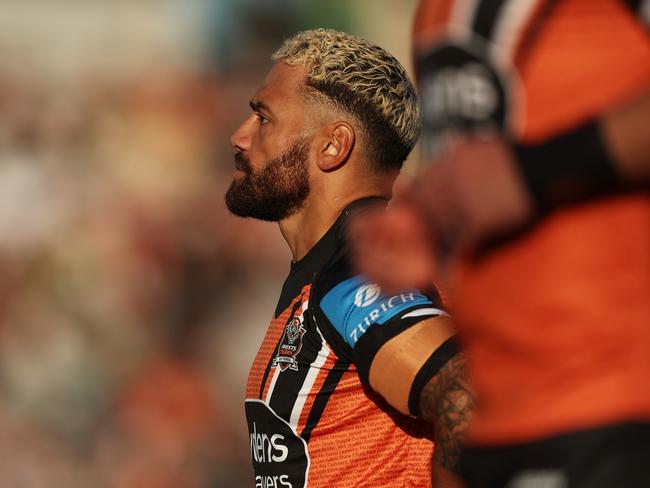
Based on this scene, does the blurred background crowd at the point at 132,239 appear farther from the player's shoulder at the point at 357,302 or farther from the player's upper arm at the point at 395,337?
the player's upper arm at the point at 395,337

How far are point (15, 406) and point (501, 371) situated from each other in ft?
17.8

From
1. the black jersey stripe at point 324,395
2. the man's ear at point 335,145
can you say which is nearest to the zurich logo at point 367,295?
the black jersey stripe at point 324,395

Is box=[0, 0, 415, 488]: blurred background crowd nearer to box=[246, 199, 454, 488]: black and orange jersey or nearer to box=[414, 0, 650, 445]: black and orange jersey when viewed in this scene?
box=[246, 199, 454, 488]: black and orange jersey

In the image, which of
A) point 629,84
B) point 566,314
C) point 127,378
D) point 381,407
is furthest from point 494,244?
point 127,378

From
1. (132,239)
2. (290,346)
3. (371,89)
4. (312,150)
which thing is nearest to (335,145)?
(312,150)

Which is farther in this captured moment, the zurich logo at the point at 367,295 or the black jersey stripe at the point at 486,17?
the zurich logo at the point at 367,295

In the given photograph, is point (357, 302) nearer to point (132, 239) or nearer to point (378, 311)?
point (378, 311)

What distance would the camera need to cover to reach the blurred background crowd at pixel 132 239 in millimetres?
6242

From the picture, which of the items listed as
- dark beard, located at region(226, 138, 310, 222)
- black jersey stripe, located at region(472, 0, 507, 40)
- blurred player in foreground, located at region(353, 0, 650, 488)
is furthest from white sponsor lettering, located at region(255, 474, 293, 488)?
black jersey stripe, located at region(472, 0, 507, 40)

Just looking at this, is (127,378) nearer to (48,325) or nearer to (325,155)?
(48,325)

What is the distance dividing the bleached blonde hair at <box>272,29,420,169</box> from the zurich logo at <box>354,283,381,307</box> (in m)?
0.67

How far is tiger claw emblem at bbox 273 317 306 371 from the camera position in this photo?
2691 millimetres

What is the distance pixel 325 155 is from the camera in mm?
2994

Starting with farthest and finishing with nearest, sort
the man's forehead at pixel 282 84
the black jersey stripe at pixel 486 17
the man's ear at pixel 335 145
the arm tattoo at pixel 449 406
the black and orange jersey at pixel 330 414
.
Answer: the man's forehead at pixel 282 84
the man's ear at pixel 335 145
the black and orange jersey at pixel 330 414
the arm tattoo at pixel 449 406
the black jersey stripe at pixel 486 17
